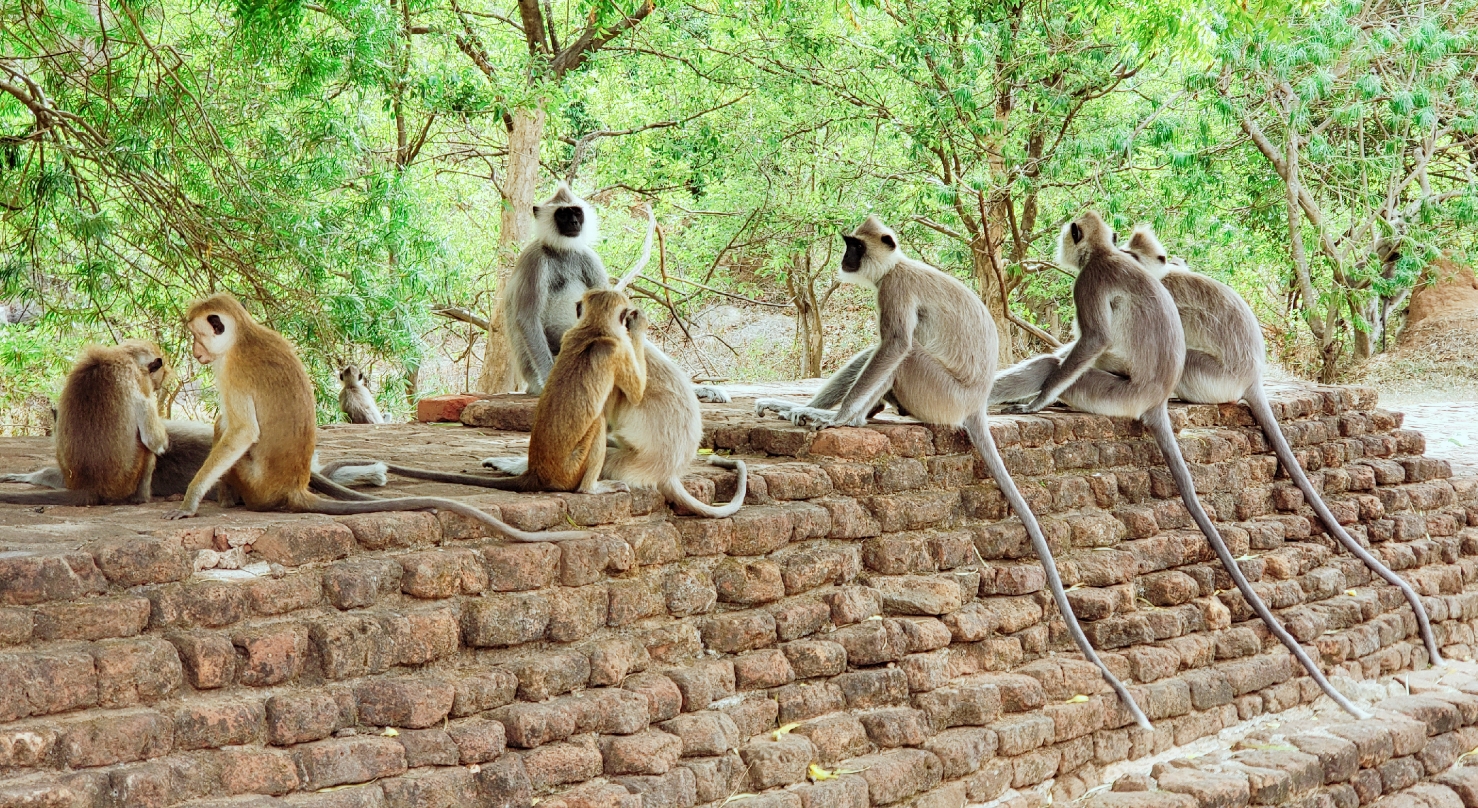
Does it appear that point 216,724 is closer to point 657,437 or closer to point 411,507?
point 411,507

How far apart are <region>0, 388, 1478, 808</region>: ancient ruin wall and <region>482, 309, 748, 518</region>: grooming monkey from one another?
0.26 feet

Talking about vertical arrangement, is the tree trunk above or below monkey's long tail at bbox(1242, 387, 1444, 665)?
above

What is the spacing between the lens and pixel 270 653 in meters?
3.03

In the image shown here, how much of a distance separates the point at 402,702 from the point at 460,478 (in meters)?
1.07

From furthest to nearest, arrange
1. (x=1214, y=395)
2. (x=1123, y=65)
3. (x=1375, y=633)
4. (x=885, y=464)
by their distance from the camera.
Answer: (x=1123, y=65) < (x=1214, y=395) < (x=1375, y=633) < (x=885, y=464)

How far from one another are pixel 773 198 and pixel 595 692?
9.23m

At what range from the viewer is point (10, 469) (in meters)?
4.29

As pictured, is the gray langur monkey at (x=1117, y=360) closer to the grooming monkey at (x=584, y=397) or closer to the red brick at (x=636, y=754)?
the grooming monkey at (x=584, y=397)

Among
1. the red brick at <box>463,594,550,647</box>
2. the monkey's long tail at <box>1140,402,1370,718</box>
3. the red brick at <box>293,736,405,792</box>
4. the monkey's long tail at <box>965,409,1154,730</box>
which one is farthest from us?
the monkey's long tail at <box>1140,402,1370,718</box>

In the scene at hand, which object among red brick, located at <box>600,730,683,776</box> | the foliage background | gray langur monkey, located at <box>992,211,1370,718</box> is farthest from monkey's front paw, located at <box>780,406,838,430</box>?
the foliage background

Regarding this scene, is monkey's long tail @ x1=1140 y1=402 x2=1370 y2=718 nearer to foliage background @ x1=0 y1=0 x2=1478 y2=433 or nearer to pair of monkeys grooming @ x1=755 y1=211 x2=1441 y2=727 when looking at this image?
pair of monkeys grooming @ x1=755 y1=211 x2=1441 y2=727

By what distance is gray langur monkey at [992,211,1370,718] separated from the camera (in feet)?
18.5

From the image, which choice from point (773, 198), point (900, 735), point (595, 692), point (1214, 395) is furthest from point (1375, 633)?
point (773, 198)

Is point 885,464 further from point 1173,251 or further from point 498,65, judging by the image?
point 1173,251
